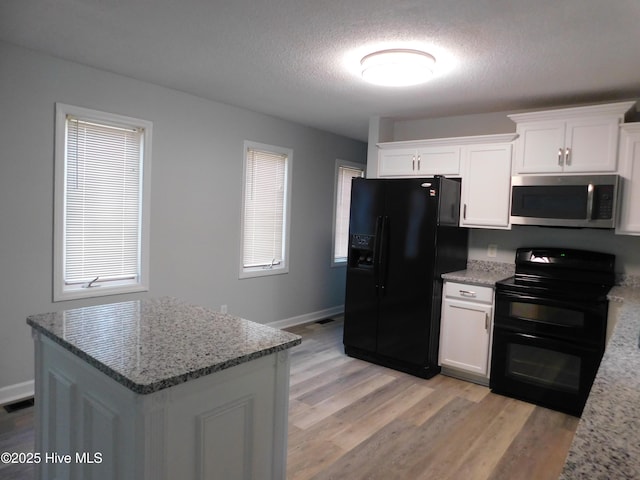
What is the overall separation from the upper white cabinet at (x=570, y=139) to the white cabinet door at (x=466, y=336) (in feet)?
3.89

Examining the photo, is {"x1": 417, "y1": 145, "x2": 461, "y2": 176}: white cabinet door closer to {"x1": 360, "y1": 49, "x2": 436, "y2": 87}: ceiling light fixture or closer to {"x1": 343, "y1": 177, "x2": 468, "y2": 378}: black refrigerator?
{"x1": 343, "y1": 177, "x2": 468, "y2": 378}: black refrigerator

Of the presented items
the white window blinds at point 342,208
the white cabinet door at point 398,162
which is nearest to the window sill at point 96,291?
the white cabinet door at point 398,162

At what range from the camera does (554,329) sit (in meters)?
3.00

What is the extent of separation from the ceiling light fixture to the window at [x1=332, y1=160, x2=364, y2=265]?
2.66 m

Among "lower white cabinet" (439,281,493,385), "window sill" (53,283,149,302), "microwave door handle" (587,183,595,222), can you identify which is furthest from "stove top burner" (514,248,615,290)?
"window sill" (53,283,149,302)

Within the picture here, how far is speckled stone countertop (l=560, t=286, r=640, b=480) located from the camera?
80cm

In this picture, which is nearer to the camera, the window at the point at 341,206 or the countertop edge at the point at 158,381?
the countertop edge at the point at 158,381

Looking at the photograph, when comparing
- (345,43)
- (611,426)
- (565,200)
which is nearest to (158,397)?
(611,426)

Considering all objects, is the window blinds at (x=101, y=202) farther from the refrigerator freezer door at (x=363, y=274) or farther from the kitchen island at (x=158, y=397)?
the refrigerator freezer door at (x=363, y=274)

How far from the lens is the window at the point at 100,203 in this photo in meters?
3.00

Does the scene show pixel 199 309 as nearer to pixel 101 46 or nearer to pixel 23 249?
pixel 23 249

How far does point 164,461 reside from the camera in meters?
1.26

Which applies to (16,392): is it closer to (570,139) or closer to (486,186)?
(486,186)

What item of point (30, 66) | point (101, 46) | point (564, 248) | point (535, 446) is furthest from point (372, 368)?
point (30, 66)
